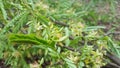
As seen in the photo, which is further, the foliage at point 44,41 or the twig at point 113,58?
the twig at point 113,58

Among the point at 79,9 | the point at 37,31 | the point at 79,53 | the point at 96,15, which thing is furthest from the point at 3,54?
the point at 96,15

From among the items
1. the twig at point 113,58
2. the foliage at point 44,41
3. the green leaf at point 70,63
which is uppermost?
the foliage at point 44,41

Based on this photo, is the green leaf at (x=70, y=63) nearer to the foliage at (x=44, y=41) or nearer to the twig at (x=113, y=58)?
the foliage at (x=44, y=41)

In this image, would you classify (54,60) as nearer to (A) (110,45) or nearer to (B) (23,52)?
(B) (23,52)

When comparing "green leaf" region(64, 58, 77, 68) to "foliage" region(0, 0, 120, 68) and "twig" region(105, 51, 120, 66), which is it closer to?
"foliage" region(0, 0, 120, 68)

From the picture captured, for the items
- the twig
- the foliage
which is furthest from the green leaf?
the twig

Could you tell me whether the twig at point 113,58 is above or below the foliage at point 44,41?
below

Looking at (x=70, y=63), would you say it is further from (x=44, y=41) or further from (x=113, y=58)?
(x=113, y=58)

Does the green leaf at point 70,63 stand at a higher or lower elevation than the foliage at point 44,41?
lower

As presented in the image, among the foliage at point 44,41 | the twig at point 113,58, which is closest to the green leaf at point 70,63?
the foliage at point 44,41

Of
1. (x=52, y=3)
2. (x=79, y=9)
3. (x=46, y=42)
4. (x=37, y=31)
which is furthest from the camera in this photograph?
(x=79, y=9)

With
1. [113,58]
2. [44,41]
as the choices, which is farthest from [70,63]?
[113,58]
